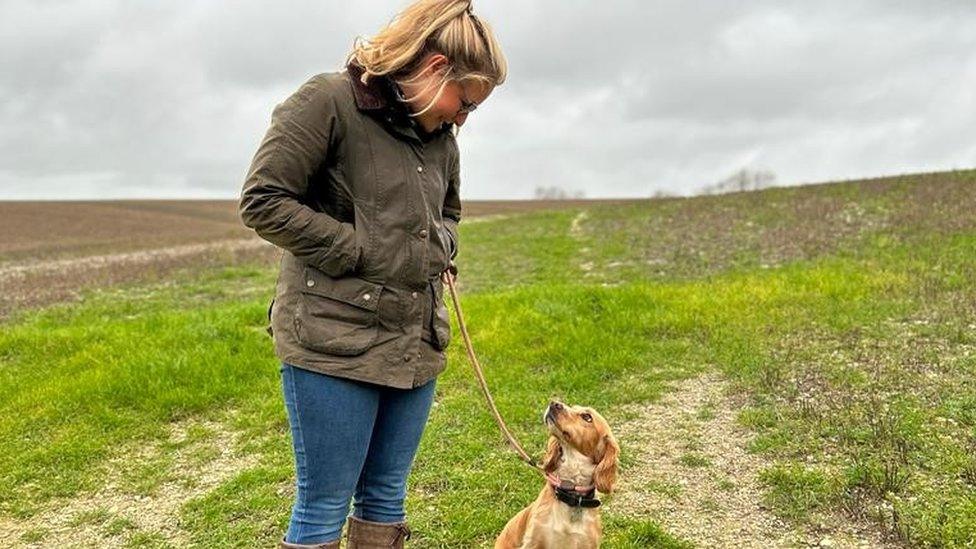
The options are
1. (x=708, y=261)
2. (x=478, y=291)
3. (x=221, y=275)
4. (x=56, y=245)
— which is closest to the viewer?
(x=478, y=291)

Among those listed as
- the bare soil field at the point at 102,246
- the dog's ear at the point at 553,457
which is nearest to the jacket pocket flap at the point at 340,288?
the dog's ear at the point at 553,457

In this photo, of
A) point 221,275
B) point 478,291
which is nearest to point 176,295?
point 221,275

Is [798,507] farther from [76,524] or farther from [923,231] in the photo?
[923,231]

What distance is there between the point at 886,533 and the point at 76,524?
569cm

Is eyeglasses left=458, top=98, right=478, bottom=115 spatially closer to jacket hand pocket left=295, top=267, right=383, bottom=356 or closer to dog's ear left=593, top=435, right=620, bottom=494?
jacket hand pocket left=295, top=267, right=383, bottom=356

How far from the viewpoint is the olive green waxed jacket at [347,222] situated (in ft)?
8.83

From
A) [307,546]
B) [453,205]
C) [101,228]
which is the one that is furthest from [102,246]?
[307,546]

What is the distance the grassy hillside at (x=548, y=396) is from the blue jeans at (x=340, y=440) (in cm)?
212

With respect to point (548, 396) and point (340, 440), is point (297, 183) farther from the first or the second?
point (548, 396)

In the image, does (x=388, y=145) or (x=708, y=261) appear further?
(x=708, y=261)

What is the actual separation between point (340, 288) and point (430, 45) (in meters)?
0.93

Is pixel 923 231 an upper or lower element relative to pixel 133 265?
upper

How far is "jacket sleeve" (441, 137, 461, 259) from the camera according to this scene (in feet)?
11.2

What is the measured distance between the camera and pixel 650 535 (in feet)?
16.9
